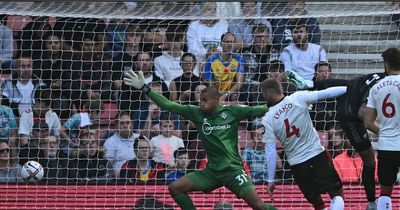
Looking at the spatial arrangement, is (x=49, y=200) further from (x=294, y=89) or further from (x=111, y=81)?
(x=294, y=89)

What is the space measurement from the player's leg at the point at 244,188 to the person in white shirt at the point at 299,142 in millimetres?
175

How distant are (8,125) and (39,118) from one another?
414 mm

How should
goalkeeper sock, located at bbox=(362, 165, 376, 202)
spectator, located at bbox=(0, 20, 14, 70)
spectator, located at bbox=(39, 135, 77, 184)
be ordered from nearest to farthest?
goalkeeper sock, located at bbox=(362, 165, 376, 202) < spectator, located at bbox=(39, 135, 77, 184) < spectator, located at bbox=(0, 20, 14, 70)

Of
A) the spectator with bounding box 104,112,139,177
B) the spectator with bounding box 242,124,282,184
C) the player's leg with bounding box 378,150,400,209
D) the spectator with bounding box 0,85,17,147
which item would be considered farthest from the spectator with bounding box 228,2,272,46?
the player's leg with bounding box 378,150,400,209

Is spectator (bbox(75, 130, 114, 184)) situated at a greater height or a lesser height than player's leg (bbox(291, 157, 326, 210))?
greater

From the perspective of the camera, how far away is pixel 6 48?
13.4 meters

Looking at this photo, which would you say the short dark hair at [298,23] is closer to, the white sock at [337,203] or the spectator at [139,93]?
the spectator at [139,93]

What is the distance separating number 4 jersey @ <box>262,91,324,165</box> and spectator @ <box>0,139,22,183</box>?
379 centimetres

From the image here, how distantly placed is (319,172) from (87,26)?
4314mm

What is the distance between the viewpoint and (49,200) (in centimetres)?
1237

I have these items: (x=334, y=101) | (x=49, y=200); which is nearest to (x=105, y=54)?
(x=49, y=200)

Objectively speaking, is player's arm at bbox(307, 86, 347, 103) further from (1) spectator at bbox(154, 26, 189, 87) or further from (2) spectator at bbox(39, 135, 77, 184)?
(2) spectator at bbox(39, 135, 77, 184)

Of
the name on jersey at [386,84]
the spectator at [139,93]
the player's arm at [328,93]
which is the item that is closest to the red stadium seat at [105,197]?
the spectator at [139,93]

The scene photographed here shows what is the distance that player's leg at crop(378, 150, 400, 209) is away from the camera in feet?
32.3
